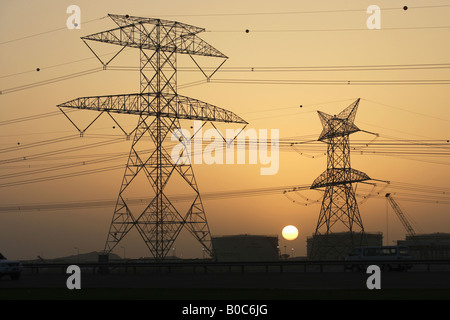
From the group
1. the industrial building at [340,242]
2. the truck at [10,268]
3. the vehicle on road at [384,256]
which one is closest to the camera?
the truck at [10,268]

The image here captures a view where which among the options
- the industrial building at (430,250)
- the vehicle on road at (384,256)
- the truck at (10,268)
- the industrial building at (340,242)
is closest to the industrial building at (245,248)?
the industrial building at (340,242)

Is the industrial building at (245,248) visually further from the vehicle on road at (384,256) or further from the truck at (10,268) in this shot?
the truck at (10,268)

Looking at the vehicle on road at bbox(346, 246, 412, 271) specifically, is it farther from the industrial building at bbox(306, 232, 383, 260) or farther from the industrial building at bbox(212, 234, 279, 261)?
the industrial building at bbox(212, 234, 279, 261)

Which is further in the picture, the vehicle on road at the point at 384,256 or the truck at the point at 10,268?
the vehicle on road at the point at 384,256

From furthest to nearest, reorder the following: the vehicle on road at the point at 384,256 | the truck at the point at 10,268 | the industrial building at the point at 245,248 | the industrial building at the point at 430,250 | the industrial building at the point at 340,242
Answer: the industrial building at the point at 245,248, the industrial building at the point at 430,250, the industrial building at the point at 340,242, the vehicle on road at the point at 384,256, the truck at the point at 10,268

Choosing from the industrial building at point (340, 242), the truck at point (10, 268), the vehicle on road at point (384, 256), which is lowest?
the truck at point (10, 268)

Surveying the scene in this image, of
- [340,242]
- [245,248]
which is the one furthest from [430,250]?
[245,248]
